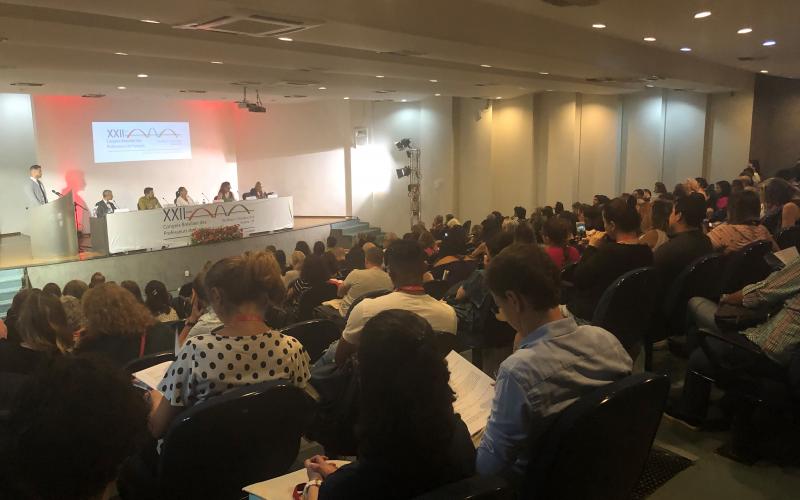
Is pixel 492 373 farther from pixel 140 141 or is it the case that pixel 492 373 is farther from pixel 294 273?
pixel 140 141

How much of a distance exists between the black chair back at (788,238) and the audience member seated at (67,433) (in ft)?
16.6

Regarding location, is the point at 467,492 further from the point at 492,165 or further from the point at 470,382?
the point at 492,165

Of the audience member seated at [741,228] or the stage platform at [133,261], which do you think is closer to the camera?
the audience member seated at [741,228]

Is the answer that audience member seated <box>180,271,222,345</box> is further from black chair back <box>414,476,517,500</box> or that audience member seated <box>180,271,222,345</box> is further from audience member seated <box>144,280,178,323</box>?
audience member seated <box>144,280,178,323</box>

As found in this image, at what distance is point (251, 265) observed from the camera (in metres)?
2.30

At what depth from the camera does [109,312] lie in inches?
127

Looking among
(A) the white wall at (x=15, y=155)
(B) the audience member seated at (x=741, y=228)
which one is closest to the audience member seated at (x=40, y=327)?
(B) the audience member seated at (x=741, y=228)

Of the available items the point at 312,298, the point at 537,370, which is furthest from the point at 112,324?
the point at 537,370

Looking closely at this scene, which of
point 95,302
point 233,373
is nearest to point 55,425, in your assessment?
point 233,373

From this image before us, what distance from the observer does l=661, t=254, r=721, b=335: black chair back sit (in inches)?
150

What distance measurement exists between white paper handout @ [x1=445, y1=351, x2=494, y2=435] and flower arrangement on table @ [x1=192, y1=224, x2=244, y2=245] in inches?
407

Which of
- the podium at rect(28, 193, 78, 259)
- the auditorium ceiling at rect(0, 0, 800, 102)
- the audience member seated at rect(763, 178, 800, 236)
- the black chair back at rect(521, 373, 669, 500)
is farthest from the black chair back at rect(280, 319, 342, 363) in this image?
the podium at rect(28, 193, 78, 259)

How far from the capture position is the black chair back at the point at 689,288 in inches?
150

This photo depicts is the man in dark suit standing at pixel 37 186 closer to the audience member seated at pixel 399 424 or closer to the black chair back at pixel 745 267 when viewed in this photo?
the black chair back at pixel 745 267
